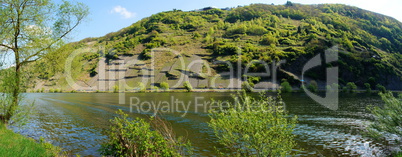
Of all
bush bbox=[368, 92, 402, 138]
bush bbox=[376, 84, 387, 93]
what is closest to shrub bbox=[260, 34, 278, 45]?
bush bbox=[376, 84, 387, 93]

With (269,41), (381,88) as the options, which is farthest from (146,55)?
(381,88)

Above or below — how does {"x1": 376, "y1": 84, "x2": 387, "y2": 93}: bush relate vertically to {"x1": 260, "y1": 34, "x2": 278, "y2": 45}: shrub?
below

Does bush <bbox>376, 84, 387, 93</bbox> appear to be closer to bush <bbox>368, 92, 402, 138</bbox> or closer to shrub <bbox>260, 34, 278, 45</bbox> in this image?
shrub <bbox>260, 34, 278, 45</bbox>

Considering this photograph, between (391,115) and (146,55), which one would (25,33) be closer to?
(391,115)

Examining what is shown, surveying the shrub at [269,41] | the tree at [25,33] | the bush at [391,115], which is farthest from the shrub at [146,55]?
the bush at [391,115]

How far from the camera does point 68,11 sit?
47.6ft

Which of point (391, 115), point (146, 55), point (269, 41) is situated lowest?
point (391, 115)

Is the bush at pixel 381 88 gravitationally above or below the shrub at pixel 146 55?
below

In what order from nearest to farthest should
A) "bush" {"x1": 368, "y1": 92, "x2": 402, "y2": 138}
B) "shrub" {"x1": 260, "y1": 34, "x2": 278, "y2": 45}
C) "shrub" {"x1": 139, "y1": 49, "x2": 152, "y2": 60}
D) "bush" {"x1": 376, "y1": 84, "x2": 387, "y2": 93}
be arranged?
"bush" {"x1": 368, "y1": 92, "x2": 402, "y2": 138} < "bush" {"x1": 376, "y1": 84, "x2": 387, "y2": 93} < "shrub" {"x1": 139, "y1": 49, "x2": 152, "y2": 60} < "shrub" {"x1": 260, "y1": 34, "x2": 278, "y2": 45}

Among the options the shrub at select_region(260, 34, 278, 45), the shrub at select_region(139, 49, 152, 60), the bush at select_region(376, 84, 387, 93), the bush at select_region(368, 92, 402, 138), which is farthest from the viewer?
the shrub at select_region(260, 34, 278, 45)

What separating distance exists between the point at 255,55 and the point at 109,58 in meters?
83.1

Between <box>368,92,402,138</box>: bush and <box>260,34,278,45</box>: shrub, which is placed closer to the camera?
<box>368,92,402,138</box>: bush

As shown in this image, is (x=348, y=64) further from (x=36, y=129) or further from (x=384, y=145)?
(x=36, y=129)

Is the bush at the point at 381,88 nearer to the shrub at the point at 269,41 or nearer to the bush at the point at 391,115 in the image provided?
the shrub at the point at 269,41
